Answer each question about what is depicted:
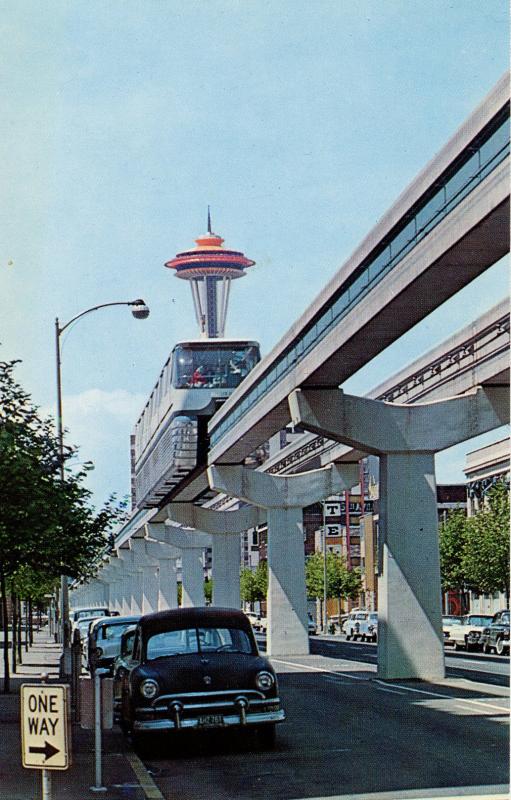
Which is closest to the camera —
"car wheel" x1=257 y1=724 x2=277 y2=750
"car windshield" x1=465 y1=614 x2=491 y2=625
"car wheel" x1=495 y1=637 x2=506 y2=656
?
"car wheel" x1=257 y1=724 x2=277 y2=750

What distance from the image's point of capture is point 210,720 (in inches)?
706

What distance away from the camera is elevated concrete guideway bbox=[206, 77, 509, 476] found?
22.0 m

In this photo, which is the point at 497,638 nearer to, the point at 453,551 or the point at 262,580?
the point at 453,551

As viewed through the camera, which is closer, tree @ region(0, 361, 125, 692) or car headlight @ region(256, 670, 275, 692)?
car headlight @ region(256, 670, 275, 692)

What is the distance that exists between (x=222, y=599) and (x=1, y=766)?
185 feet

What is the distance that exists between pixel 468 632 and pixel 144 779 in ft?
164

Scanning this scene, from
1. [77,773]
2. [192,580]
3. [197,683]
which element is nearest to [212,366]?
[192,580]

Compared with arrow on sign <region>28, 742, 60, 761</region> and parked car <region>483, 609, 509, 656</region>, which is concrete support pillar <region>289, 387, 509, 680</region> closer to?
arrow on sign <region>28, 742, 60, 761</region>

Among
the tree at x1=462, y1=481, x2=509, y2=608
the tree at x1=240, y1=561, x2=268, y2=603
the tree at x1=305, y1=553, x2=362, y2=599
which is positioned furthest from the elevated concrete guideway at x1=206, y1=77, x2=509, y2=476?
the tree at x1=240, y1=561, x2=268, y2=603

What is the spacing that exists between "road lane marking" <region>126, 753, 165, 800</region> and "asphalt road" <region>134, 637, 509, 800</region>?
4.0 inches

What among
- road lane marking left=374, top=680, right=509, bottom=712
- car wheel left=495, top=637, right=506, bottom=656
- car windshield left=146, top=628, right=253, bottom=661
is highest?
car windshield left=146, top=628, right=253, bottom=661

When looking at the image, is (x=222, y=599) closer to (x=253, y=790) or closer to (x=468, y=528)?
(x=468, y=528)

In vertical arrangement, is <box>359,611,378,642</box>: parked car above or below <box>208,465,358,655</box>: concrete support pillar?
below

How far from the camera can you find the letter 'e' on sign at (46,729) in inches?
430
